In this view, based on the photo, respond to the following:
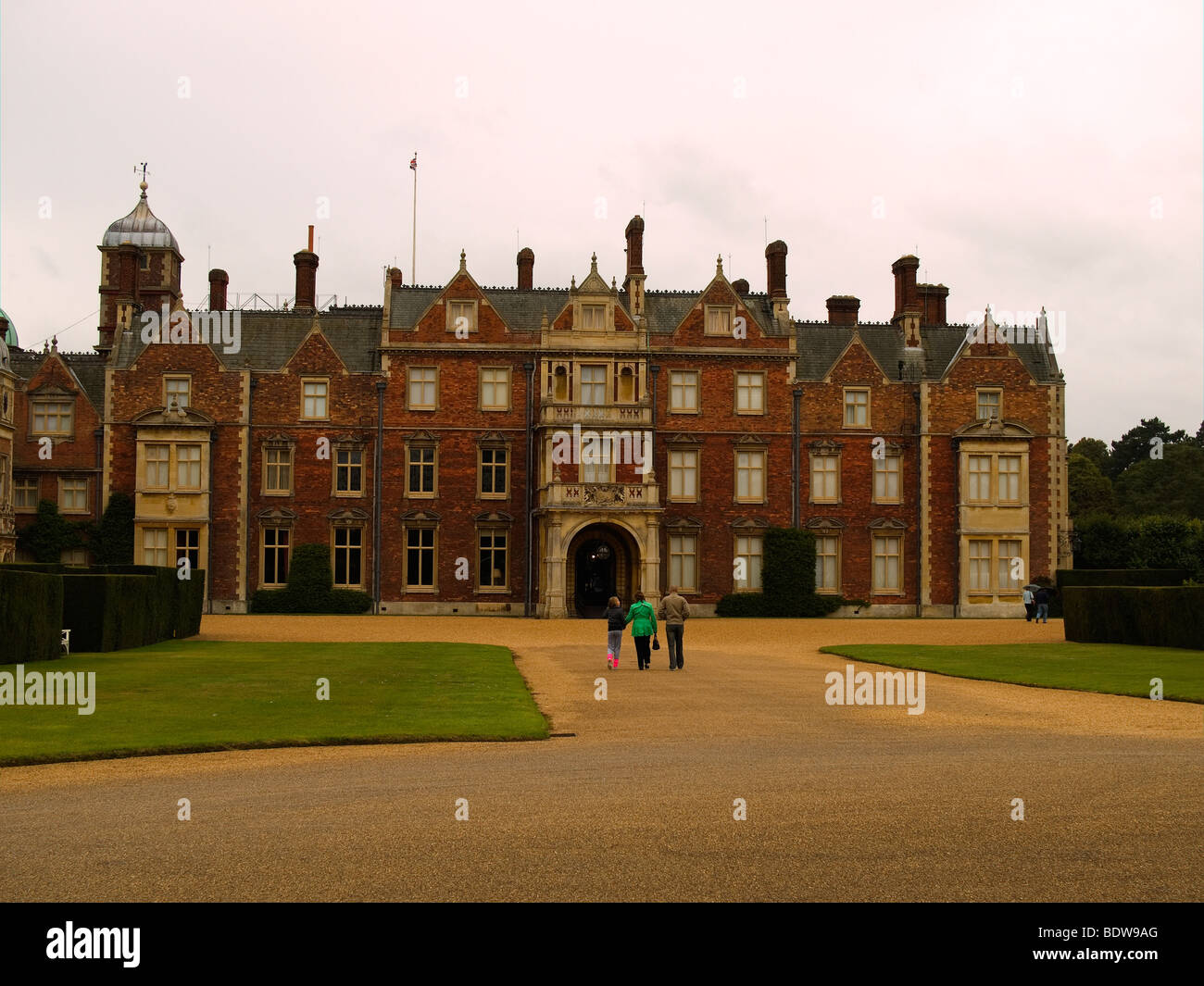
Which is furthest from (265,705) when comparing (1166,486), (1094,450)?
(1094,450)

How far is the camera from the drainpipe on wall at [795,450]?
152 ft

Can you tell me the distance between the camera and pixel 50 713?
50.0 ft

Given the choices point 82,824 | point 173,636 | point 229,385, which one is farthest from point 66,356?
point 82,824

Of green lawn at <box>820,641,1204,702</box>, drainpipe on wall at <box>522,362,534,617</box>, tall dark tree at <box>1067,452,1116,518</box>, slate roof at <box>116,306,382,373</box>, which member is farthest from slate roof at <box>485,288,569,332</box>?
tall dark tree at <box>1067,452,1116,518</box>

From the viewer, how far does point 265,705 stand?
52.7 ft

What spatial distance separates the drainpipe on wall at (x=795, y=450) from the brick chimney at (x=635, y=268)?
6.58m

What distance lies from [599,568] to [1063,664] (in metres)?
26.9

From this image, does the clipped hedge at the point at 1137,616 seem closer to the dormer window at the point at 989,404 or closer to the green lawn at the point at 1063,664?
the green lawn at the point at 1063,664

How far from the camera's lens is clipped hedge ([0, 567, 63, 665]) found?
20.8 m

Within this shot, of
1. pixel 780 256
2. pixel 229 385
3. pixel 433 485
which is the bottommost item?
pixel 433 485

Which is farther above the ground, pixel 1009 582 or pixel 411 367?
pixel 411 367
